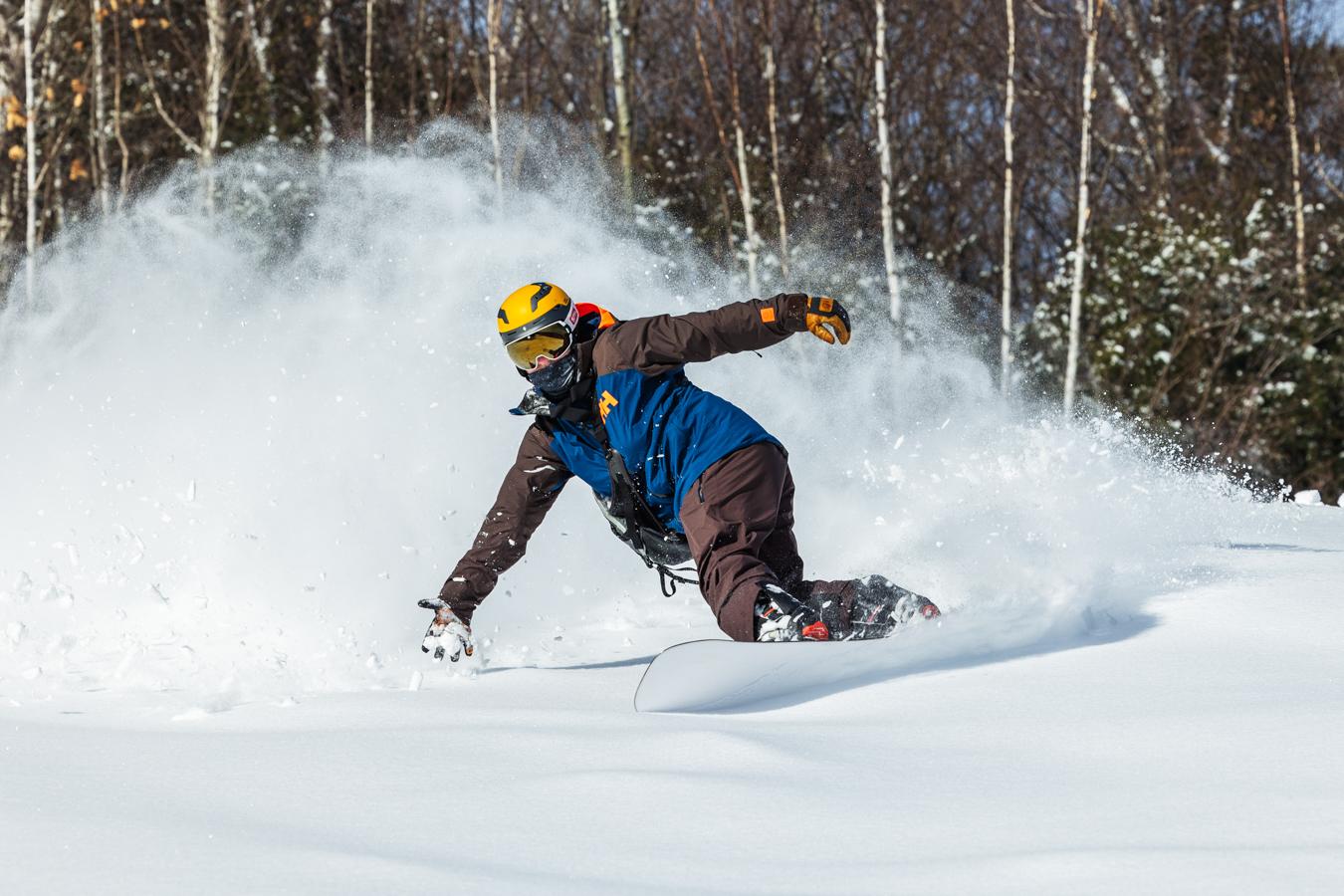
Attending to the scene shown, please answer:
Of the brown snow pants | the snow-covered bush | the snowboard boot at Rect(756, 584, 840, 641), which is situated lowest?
the snowboard boot at Rect(756, 584, 840, 641)

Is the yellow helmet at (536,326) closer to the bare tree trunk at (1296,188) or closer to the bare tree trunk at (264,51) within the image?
the bare tree trunk at (1296,188)

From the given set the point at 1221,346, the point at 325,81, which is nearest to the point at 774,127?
the point at 1221,346

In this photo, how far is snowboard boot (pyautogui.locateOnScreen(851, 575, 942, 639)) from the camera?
160 inches

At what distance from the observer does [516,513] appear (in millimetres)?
4559

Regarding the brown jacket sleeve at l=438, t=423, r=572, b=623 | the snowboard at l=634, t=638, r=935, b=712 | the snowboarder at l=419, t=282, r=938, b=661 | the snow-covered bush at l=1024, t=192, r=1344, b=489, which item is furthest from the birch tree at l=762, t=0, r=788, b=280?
the snowboard at l=634, t=638, r=935, b=712

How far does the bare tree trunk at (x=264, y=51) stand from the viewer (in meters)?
17.2

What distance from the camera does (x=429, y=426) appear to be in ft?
20.9

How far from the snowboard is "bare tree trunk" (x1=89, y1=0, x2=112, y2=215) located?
46.2ft

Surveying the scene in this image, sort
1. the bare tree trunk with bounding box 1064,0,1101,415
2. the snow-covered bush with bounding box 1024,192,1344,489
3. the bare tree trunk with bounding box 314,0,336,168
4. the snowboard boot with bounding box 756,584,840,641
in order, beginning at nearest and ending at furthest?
the snowboard boot with bounding box 756,584,840,641 < the bare tree trunk with bounding box 1064,0,1101,415 < the snow-covered bush with bounding box 1024,192,1344,489 < the bare tree trunk with bounding box 314,0,336,168

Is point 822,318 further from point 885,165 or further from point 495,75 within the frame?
point 495,75

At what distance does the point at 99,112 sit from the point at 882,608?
584 inches

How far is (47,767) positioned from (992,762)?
187cm

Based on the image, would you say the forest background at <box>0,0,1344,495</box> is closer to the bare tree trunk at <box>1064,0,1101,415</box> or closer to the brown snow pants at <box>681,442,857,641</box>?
the bare tree trunk at <box>1064,0,1101,415</box>

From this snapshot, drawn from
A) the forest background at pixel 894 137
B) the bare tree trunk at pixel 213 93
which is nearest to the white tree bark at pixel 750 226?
the forest background at pixel 894 137
